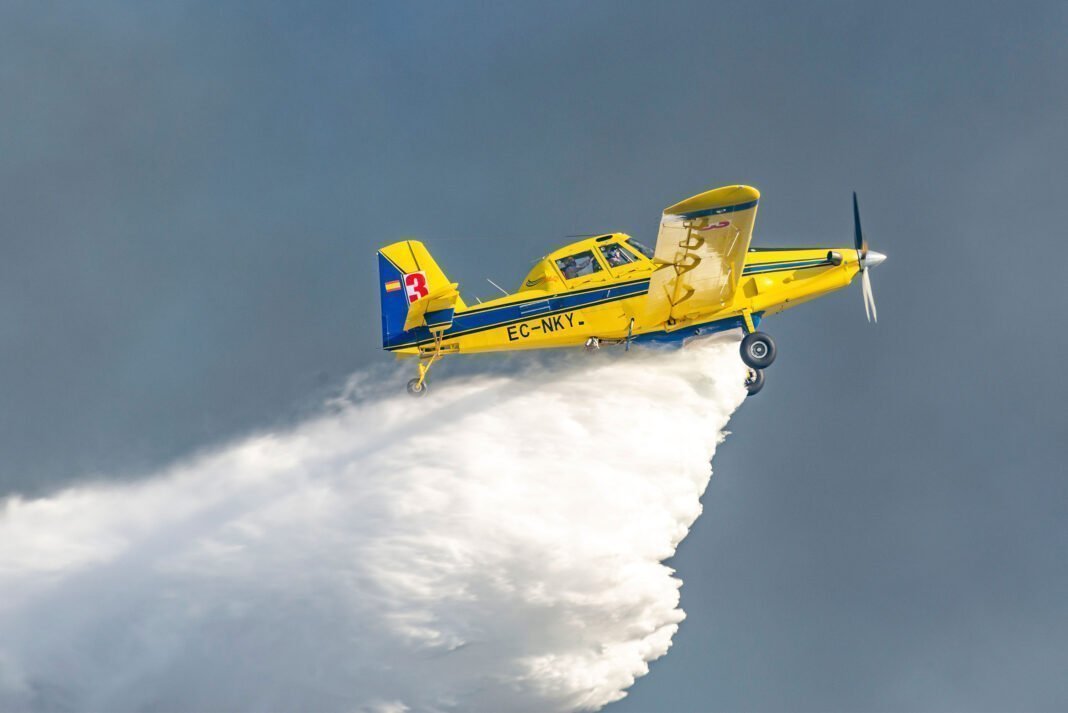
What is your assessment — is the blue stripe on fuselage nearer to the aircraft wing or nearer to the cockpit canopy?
the cockpit canopy

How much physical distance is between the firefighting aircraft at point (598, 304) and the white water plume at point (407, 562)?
1.35 metres

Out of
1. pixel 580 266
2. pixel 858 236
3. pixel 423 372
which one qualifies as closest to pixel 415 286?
pixel 423 372

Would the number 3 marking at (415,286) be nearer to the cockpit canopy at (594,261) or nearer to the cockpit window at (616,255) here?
the cockpit canopy at (594,261)

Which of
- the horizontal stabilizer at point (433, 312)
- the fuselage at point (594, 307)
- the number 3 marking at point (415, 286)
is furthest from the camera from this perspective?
the number 3 marking at point (415, 286)

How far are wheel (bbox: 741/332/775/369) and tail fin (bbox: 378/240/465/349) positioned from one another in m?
6.01

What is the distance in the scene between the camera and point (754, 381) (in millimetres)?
29531

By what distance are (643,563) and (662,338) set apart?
16.1 feet

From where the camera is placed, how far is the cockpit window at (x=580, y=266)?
96.0ft

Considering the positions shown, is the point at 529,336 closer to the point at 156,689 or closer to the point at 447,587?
the point at 447,587

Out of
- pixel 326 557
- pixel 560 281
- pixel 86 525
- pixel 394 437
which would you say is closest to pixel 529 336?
pixel 560 281

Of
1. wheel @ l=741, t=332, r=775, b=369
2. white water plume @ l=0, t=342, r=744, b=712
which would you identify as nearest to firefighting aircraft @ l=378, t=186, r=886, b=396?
wheel @ l=741, t=332, r=775, b=369

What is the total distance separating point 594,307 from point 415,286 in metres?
3.84

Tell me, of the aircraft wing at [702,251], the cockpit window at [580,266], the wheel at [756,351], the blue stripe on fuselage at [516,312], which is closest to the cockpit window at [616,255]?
the cockpit window at [580,266]

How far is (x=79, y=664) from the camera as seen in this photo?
99.6 feet
